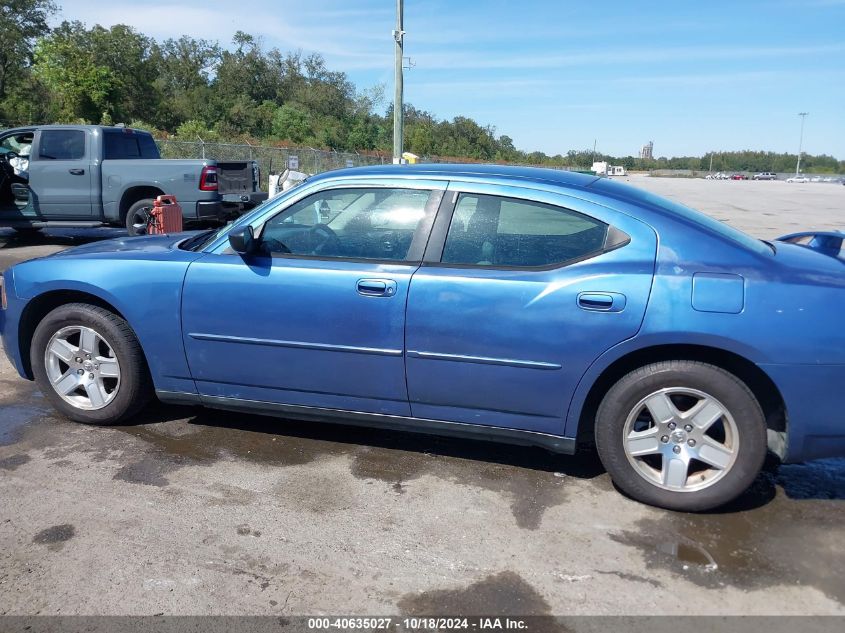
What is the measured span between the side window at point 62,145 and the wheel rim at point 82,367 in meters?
8.37

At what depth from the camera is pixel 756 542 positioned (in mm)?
3176

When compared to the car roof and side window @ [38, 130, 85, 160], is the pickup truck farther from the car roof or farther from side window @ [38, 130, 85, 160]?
the car roof

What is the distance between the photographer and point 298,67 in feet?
247

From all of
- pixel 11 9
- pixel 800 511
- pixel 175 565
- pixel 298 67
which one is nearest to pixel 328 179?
pixel 175 565

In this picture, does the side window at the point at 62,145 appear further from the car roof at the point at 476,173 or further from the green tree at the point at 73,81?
the green tree at the point at 73,81

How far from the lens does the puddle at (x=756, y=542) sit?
2.90 metres

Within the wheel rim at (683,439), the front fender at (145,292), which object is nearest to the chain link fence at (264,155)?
the front fender at (145,292)

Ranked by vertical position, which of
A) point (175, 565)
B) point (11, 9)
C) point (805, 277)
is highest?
point (11, 9)

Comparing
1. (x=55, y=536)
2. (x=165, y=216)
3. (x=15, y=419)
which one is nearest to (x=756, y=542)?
(x=55, y=536)

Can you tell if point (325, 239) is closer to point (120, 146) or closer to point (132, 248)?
point (132, 248)

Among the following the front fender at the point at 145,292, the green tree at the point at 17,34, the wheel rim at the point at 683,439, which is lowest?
the wheel rim at the point at 683,439

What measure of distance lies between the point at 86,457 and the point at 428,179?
248 cm

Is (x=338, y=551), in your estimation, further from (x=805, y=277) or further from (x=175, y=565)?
(x=805, y=277)

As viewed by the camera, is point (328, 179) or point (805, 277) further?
point (328, 179)
